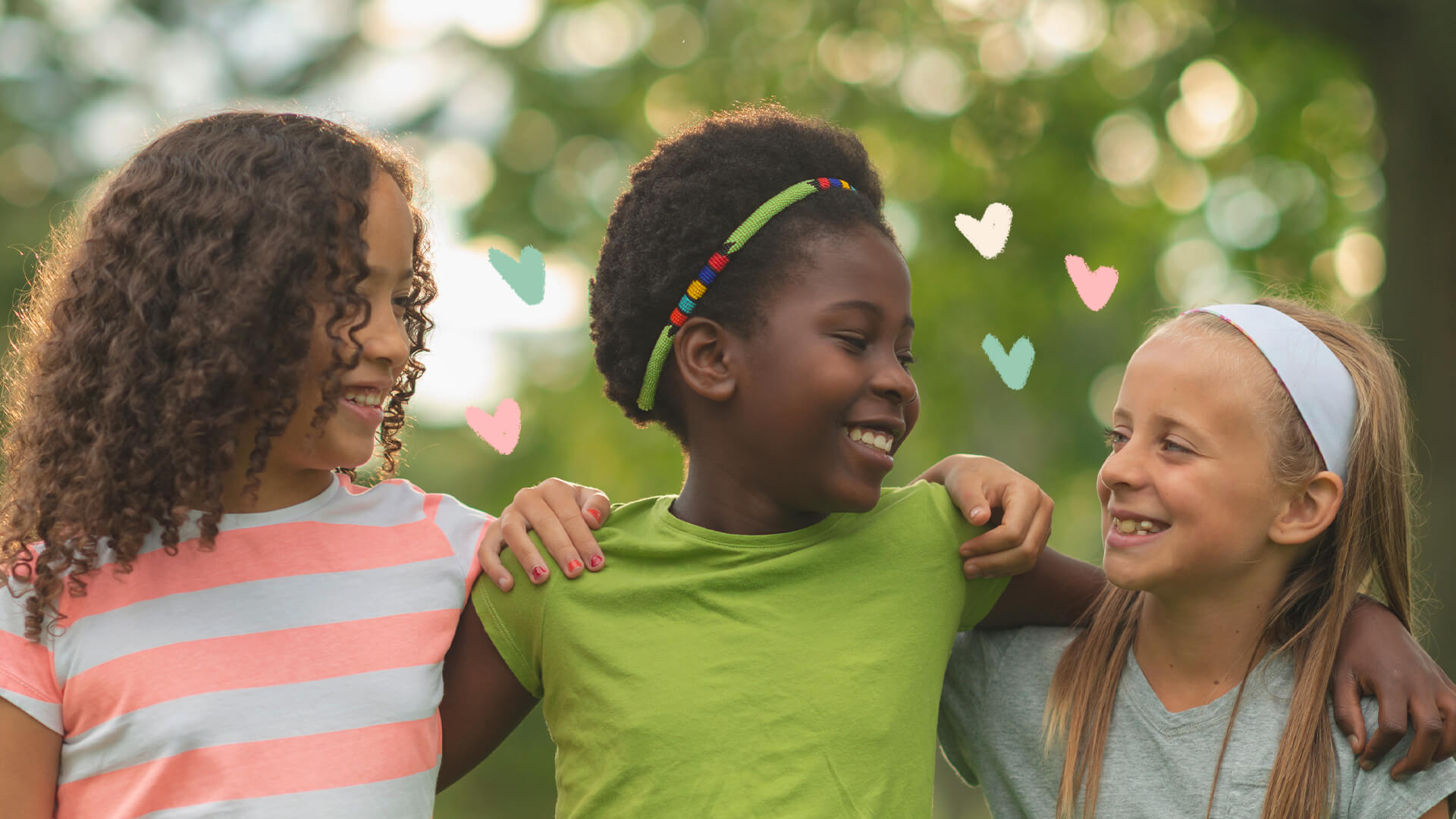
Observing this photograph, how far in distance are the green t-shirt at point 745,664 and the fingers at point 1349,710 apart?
27.5 inches

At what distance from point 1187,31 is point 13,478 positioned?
9.50 metres

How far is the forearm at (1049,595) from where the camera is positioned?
2660 mm

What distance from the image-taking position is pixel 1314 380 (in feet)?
8.07

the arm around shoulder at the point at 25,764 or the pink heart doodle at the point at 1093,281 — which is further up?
the pink heart doodle at the point at 1093,281

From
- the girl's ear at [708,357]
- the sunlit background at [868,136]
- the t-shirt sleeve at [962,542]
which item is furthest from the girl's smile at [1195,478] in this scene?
the sunlit background at [868,136]

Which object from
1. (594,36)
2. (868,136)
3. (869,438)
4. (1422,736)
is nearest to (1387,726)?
(1422,736)

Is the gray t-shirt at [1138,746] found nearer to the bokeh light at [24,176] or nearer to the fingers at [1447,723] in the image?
the fingers at [1447,723]

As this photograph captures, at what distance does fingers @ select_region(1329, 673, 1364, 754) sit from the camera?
7.38 feet

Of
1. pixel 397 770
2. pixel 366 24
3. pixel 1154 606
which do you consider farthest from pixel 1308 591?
pixel 366 24

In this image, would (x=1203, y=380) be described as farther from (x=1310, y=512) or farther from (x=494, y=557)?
(x=494, y=557)

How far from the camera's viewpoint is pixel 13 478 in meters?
2.29

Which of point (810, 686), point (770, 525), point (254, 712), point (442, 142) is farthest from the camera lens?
point (442, 142)

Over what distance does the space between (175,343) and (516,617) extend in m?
0.78

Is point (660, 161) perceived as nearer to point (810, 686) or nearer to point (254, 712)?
point (810, 686)
